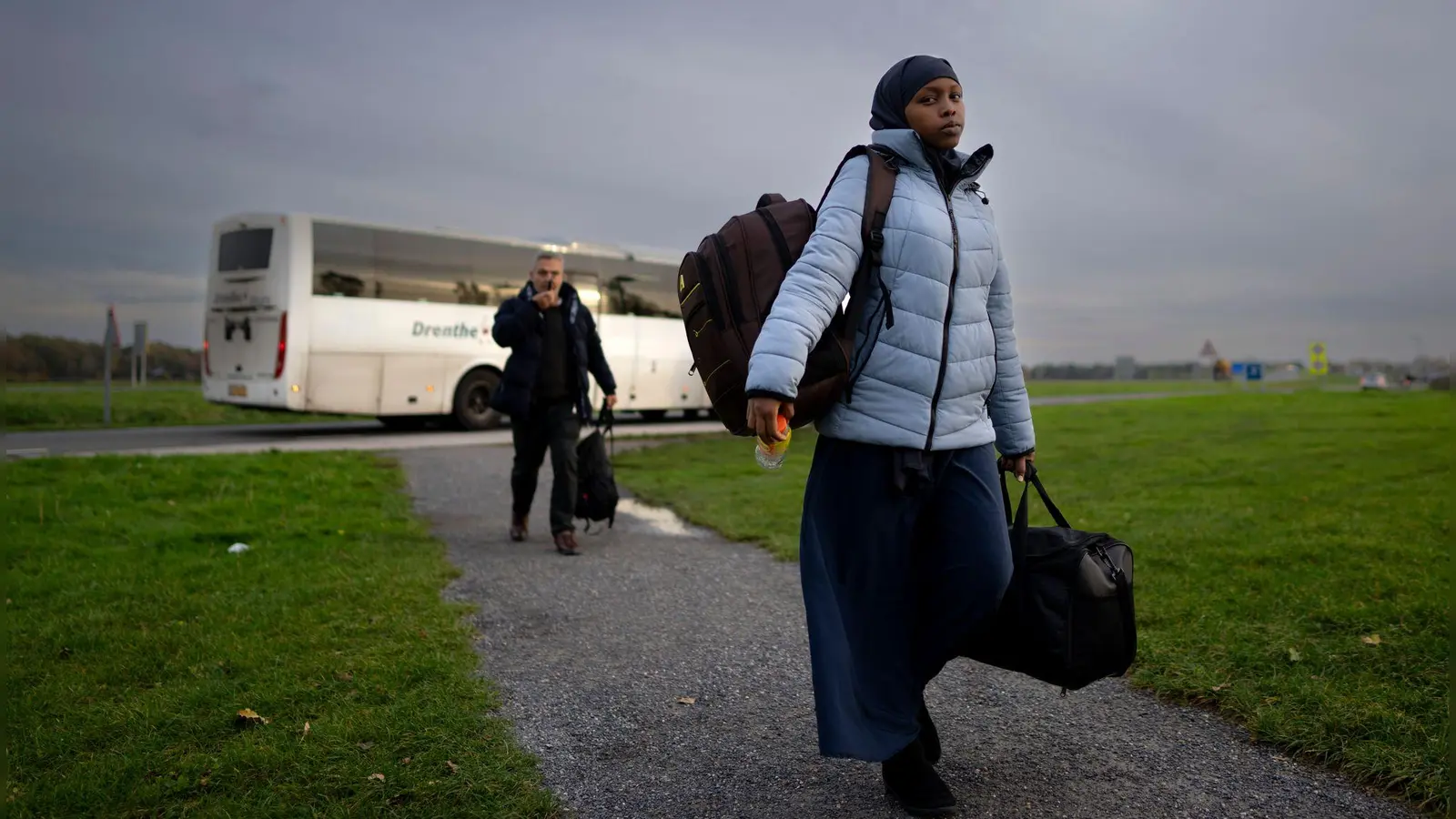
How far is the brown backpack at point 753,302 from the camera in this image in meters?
2.72

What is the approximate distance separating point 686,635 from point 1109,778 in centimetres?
220

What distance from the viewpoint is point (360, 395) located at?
18359 mm

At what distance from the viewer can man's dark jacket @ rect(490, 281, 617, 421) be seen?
6.99 meters

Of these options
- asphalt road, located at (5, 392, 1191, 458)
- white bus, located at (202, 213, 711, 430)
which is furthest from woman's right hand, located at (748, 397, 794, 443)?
white bus, located at (202, 213, 711, 430)

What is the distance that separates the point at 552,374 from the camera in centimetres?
704

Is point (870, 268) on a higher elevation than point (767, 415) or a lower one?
higher

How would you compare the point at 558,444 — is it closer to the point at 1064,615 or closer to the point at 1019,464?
the point at 1019,464

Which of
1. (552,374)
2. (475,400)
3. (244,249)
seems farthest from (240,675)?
(475,400)

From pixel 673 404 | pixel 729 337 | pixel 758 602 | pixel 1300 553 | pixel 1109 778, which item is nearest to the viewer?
pixel 729 337

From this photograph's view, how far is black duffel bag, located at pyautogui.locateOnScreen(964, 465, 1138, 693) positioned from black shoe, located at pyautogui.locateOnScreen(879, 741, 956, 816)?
353 millimetres

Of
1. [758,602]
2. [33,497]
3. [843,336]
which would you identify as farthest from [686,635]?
[33,497]

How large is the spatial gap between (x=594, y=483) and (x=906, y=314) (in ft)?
16.1

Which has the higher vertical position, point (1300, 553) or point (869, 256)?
point (869, 256)

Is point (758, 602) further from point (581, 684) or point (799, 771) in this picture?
point (799, 771)
